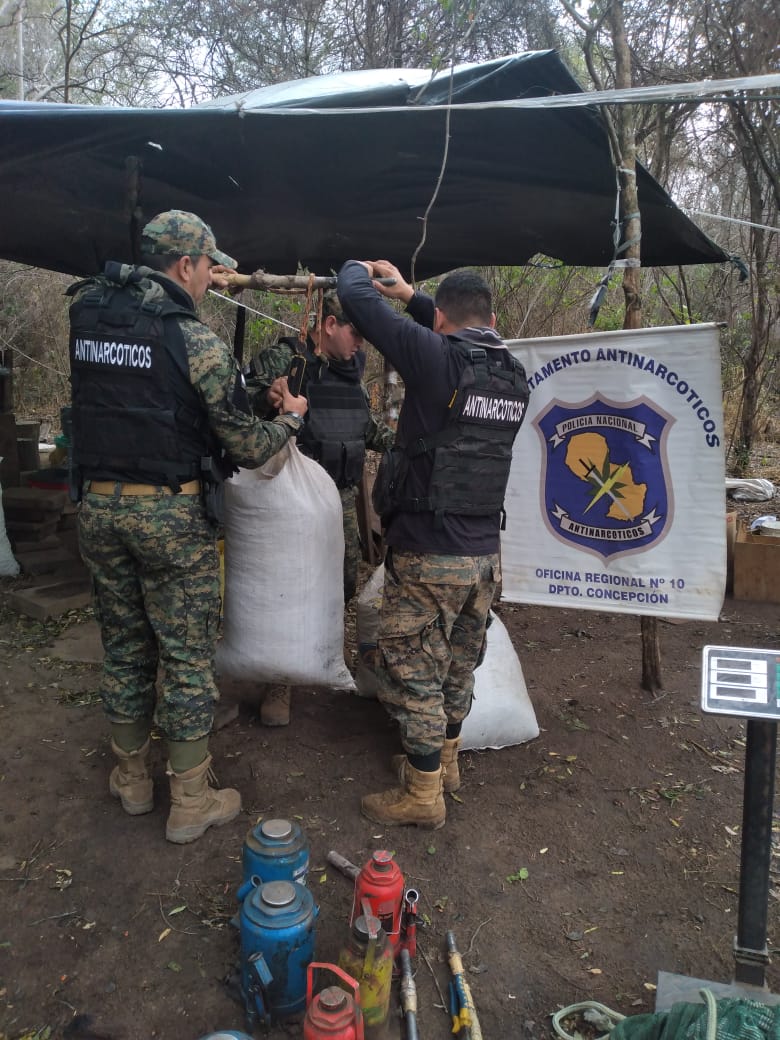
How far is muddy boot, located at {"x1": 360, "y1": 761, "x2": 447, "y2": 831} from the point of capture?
2691 mm

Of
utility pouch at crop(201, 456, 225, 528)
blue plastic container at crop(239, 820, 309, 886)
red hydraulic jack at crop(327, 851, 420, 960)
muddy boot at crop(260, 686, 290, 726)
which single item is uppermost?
utility pouch at crop(201, 456, 225, 528)

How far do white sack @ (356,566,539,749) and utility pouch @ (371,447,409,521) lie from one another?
2.89ft

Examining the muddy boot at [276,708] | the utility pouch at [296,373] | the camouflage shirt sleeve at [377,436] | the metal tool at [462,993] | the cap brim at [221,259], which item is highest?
the cap brim at [221,259]

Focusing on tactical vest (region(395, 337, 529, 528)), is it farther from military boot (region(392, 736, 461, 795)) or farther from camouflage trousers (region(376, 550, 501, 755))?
military boot (region(392, 736, 461, 795))

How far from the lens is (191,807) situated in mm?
2611

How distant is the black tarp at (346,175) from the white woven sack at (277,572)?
1459 mm

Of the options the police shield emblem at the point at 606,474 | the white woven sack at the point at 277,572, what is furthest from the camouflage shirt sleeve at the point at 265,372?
the police shield emblem at the point at 606,474

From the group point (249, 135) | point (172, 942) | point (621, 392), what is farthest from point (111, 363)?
point (621, 392)

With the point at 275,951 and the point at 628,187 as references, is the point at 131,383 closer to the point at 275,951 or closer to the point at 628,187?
the point at 275,951

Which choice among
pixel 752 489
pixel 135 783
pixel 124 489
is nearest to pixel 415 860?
pixel 135 783

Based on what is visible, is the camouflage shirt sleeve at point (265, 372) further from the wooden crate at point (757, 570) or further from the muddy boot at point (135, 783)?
the wooden crate at point (757, 570)

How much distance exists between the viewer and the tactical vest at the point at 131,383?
7.77ft

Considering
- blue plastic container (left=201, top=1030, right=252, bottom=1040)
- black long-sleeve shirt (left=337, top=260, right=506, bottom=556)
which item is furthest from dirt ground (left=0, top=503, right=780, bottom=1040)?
black long-sleeve shirt (left=337, top=260, right=506, bottom=556)

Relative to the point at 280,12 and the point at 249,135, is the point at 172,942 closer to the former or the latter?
the point at 249,135
